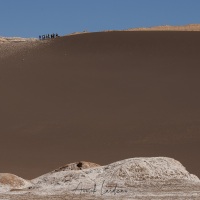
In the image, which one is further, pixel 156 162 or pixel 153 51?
pixel 153 51

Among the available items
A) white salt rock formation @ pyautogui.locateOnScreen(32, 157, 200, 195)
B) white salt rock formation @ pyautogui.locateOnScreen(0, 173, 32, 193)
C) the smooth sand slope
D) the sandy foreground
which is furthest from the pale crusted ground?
the smooth sand slope

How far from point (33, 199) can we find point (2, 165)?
11.8m

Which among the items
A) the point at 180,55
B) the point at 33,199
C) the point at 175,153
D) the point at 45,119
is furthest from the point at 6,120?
the point at 33,199

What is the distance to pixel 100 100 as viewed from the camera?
35406mm

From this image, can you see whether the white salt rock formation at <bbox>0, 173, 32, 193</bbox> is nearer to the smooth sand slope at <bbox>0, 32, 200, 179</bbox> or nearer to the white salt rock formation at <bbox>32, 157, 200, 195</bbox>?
the white salt rock formation at <bbox>32, 157, 200, 195</bbox>

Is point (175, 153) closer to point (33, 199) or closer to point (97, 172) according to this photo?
point (97, 172)

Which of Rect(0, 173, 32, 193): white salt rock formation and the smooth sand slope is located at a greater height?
the smooth sand slope

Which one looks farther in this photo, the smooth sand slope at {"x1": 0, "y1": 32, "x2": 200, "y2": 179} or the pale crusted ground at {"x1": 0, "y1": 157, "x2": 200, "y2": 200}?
the smooth sand slope at {"x1": 0, "y1": 32, "x2": 200, "y2": 179}

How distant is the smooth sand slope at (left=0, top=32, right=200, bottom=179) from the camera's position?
28312 mm

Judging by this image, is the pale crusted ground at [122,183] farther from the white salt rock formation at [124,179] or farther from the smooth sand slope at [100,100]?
the smooth sand slope at [100,100]

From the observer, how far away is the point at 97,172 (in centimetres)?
1798

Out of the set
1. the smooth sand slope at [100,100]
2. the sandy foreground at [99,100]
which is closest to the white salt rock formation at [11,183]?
the sandy foreground at [99,100]

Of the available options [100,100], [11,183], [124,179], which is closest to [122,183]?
[124,179]

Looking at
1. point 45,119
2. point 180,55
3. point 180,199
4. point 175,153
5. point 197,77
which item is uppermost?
point 180,55
